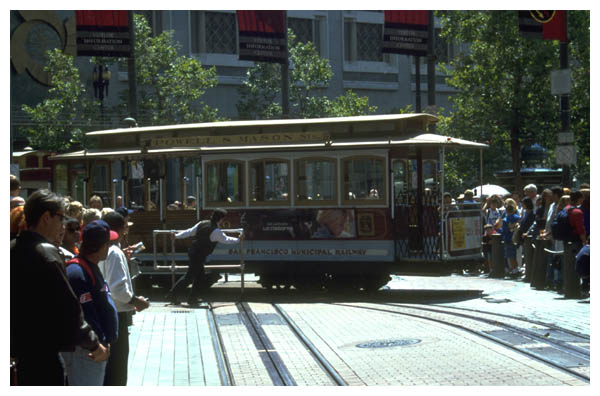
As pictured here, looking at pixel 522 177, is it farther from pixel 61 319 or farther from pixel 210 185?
pixel 61 319

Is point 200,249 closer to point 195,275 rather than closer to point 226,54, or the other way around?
point 195,275

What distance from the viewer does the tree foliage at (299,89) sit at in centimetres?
3888

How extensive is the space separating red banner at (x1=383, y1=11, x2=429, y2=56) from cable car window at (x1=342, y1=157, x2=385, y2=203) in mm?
7317

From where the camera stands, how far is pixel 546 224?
16906 millimetres

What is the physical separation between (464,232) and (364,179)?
6.55ft

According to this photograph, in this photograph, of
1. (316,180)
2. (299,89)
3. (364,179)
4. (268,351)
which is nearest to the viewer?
(268,351)

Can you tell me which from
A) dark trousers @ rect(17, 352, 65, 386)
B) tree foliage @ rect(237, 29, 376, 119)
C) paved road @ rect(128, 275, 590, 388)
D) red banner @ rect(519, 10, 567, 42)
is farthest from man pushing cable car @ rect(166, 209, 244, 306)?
tree foliage @ rect(237, 29, 376, 119)

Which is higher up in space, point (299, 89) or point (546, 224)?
point (299, 89)

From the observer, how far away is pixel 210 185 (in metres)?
18.6

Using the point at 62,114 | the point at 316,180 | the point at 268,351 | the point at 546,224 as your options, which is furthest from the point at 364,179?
the point at 62,114

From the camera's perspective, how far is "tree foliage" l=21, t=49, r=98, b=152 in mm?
35281

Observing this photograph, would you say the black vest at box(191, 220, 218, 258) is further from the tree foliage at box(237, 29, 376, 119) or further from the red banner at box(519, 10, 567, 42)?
the tree foliage at box(237, 29, 376, 119)
